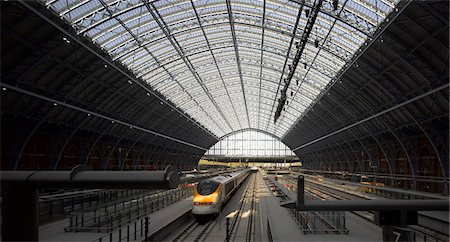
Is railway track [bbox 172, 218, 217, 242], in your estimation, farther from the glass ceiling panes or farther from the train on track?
the glass ceiling panes

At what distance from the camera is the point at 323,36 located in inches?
1517

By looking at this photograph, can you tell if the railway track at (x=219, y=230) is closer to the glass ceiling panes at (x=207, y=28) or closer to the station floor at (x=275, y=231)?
the station floor at (x=275, y=231)

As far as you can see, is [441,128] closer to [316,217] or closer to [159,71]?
[316,217]

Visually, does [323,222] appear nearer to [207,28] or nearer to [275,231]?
[275,231]

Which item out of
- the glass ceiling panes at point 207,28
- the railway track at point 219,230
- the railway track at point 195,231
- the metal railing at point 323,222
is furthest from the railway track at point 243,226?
the glass ceiling panes at point 207,28

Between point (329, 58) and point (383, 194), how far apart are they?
24.8 m

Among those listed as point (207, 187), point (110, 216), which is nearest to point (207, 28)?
point (207, 187)

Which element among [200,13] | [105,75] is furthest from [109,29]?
[200,13]

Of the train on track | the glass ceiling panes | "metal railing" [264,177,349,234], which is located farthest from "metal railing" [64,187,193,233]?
the glass ceiling panes

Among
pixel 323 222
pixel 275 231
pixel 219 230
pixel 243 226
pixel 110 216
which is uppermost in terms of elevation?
pixel 323 222

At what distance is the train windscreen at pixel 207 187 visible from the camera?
3094 centimetres

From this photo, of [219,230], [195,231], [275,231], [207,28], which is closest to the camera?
[275,231]

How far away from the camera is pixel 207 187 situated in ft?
103

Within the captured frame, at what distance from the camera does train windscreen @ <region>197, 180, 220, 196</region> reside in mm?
30938
